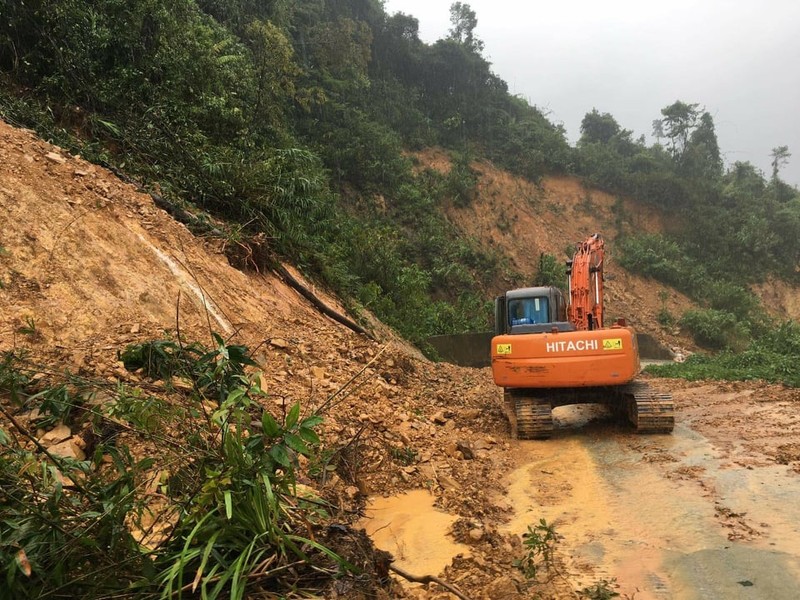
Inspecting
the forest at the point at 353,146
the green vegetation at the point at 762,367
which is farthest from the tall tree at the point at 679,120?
the green vegetation at the point at 762,367

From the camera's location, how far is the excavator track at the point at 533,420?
279 inches

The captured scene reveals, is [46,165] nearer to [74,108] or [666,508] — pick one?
[74,108]

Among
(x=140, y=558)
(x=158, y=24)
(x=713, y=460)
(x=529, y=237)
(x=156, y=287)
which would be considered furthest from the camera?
(x=529, y=237)

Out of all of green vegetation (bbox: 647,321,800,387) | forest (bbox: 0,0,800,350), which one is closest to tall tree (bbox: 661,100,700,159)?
forest (bbox: 0,0,800,350)

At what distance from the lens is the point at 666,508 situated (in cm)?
443

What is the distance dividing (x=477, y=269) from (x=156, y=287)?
20.3 m

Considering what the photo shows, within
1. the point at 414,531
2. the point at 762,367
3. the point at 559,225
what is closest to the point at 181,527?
the point at 414,531

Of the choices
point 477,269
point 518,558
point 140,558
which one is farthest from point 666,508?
point 477,269

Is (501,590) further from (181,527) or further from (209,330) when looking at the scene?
(209,330)

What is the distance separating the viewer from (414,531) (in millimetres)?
4141

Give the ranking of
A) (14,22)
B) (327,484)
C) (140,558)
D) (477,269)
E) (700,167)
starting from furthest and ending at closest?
(700,167)
(477,269)
(14,22)
(327,484)
(140,558)

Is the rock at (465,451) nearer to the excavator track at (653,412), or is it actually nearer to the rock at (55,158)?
the excavator track at (653,412)

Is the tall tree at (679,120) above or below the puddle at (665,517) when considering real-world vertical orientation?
above

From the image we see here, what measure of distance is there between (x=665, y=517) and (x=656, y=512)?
0.40 feet
